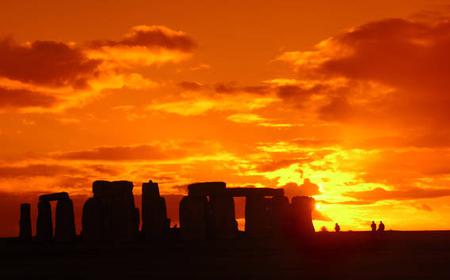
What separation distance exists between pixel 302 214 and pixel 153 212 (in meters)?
12.4

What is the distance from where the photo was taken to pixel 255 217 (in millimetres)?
75250

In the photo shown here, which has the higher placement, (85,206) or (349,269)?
(85,206)

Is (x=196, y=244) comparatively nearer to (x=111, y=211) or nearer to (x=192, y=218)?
(x=192, y=218)

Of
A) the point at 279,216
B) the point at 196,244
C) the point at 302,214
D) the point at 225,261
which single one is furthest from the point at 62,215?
the point at 225,261

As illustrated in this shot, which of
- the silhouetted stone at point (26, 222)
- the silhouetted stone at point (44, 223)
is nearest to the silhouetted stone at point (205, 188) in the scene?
the silhouetted stone at point (44, 223)

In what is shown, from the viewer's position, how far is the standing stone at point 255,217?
74.9 meters

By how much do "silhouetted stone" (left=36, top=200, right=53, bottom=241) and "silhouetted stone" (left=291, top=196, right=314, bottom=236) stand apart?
1766 cm

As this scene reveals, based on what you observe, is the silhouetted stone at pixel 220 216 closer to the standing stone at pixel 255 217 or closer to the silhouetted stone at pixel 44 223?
the standing stone at pixel 255 217

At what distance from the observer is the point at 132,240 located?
233 ft

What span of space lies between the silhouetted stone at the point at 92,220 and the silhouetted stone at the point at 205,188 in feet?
21.4

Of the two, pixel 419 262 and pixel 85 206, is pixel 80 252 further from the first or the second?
pixel 419 262

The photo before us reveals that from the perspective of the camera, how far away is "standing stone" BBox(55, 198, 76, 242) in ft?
237

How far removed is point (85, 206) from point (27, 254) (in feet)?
25.6

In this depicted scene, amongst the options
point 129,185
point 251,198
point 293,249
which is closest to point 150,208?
point 129,185
